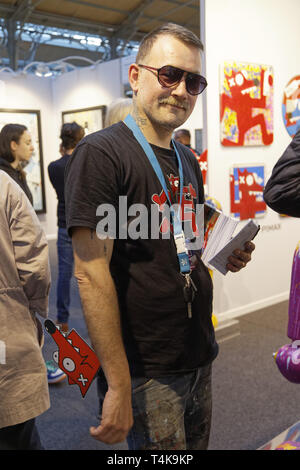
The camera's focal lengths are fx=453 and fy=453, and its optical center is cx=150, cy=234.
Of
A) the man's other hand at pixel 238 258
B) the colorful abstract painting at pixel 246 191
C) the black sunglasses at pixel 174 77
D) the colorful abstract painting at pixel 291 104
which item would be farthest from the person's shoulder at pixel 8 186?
the colorful abstract painting at pixel 291 104

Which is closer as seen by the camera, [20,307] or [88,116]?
[20,307]

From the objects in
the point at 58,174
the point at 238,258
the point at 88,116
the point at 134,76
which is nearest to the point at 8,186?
the point at 134,76

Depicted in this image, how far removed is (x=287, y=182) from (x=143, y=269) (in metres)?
0.43

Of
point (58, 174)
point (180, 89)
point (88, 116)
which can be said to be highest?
point (88, 116)

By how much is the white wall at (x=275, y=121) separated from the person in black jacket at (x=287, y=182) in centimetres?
243

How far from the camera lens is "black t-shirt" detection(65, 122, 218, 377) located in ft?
3.54

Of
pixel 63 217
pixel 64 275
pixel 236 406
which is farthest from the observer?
pixel 64 275

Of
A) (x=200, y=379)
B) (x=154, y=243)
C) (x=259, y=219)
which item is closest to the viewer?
(x=154, y=243)

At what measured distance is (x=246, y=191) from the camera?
12.5ft

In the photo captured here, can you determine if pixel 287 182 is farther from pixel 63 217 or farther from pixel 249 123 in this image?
pixel 249 123

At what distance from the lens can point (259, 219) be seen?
158 inches
